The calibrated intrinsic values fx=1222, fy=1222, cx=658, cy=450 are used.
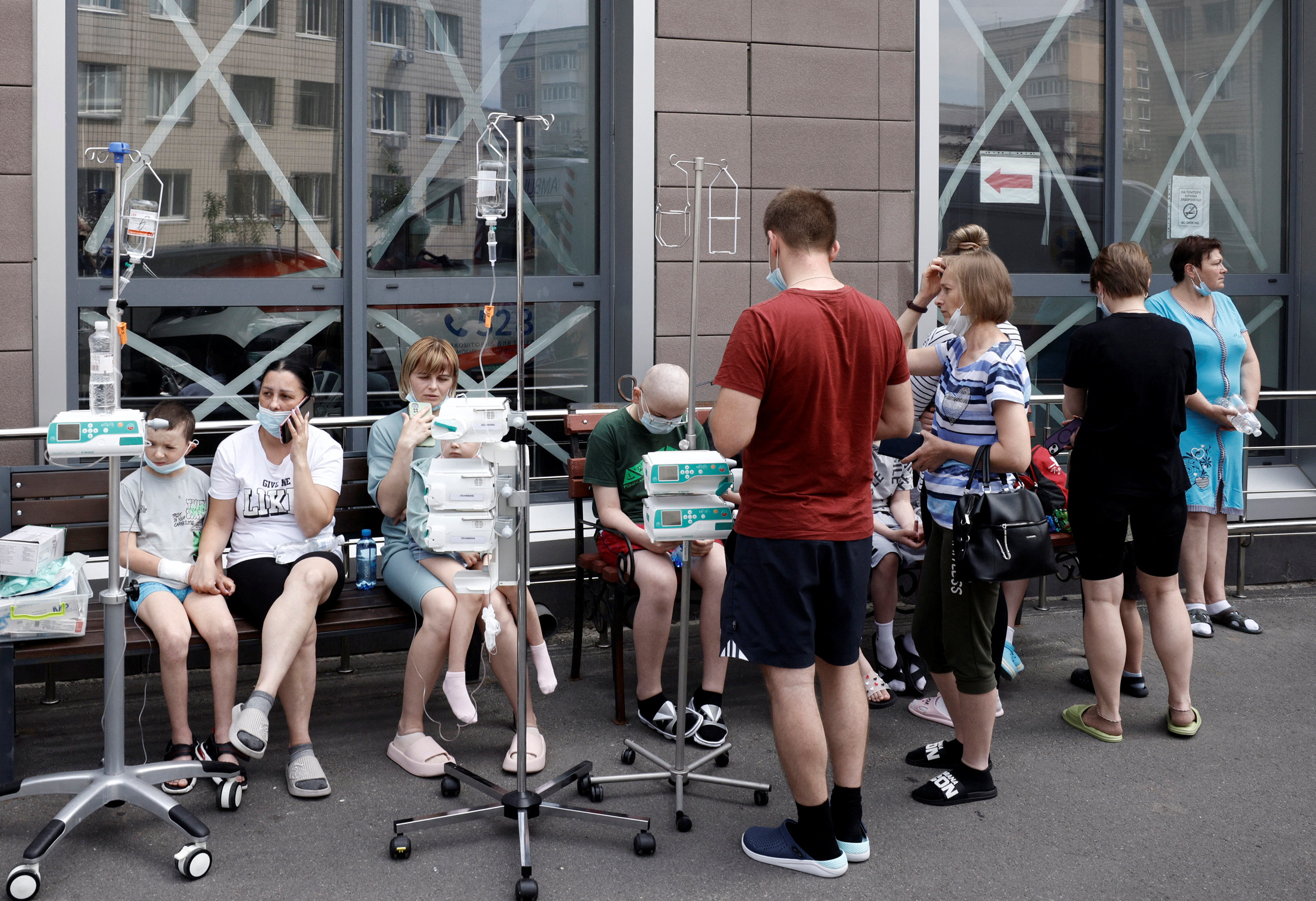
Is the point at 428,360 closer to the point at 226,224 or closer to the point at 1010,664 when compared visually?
the point at 226,224

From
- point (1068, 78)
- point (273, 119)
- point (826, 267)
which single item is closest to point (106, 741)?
point (826, 267)

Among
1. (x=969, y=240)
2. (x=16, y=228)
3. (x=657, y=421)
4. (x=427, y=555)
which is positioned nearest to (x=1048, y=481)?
(x=969, y=240)

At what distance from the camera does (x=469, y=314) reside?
19.9ft

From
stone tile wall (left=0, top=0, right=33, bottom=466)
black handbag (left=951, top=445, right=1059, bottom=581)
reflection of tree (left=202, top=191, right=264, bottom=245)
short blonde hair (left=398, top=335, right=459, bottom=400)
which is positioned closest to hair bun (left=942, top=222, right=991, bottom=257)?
black handbag (left=951, top=445, right=1059, bottom=581)

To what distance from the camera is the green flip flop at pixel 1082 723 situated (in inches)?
173

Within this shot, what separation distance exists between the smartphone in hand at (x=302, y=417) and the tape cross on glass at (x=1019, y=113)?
12.4 ft

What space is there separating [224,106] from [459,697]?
3132mm

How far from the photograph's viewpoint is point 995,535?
371 centimetres

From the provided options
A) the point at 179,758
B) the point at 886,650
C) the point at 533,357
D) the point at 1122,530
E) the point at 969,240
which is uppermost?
the point at 969,240

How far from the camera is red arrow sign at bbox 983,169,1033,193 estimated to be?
6.84 metres

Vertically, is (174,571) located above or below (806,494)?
below

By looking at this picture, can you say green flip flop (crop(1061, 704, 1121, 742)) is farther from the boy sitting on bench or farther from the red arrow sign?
the red arrow sign

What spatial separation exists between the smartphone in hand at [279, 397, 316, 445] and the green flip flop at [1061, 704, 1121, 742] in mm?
2988

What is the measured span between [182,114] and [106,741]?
123 inches
